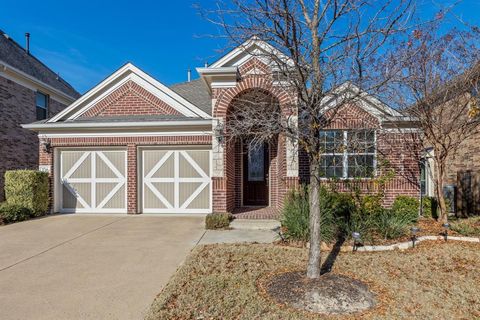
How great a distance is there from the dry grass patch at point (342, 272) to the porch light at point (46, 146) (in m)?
8.01

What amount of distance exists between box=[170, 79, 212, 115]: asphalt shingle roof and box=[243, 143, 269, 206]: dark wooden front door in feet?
8.18

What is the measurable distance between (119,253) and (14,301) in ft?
7.04

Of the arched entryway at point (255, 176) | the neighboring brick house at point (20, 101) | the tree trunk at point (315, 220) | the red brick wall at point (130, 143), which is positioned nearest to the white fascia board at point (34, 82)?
the neighboring brick house at point (20, 101)

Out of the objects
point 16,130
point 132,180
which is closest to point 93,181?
point 132,180

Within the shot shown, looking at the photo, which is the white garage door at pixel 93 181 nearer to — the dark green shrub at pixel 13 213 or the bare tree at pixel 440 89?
the dark green shrub at pixel 13 213

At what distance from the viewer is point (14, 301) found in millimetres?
3982

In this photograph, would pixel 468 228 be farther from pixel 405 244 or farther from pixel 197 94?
pixel 197 94

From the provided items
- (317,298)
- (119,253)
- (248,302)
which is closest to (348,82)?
(317,298)

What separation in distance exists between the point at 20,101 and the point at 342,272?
50.0 feet

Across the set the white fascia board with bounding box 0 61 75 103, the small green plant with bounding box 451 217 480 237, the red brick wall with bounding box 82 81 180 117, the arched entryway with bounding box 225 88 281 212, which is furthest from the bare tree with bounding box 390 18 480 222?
the white fascia board with bounding box 0 61 75 103

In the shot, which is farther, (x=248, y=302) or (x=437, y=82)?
(x=437, y=82)

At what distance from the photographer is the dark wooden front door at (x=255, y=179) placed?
11531 mm

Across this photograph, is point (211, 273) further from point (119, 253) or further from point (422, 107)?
point (422, 107)

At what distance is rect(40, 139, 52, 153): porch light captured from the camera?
35.4ft
